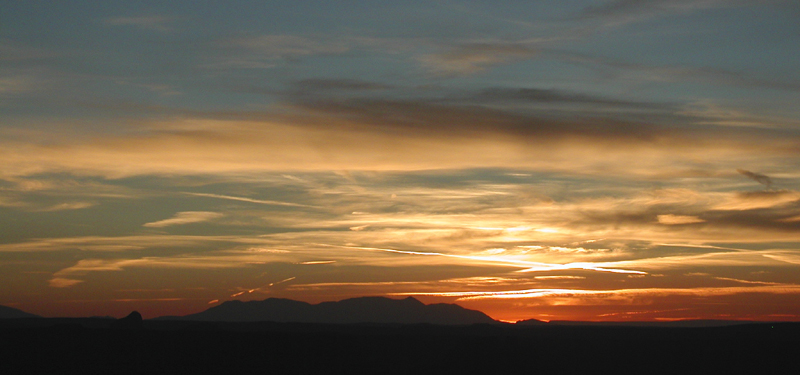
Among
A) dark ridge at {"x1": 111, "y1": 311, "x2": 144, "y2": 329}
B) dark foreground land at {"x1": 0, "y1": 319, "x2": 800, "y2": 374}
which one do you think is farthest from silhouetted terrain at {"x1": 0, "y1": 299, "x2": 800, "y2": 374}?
dark ridge at {"x1": 111, "y1": 311, "x2": 144, "y2": 329}

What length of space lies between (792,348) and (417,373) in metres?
40.6

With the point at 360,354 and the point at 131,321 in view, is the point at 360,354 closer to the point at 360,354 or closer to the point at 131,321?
the point at 360,354

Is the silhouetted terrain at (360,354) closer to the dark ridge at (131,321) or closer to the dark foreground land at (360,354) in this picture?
the dark foreground land at (360,354)

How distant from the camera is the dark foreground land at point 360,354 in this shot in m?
60.0

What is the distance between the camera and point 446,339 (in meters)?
76.8

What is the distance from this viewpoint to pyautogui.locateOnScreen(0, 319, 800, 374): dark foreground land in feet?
197

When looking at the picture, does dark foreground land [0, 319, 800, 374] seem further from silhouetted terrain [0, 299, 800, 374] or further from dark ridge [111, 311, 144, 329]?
dark ridge [111, 311, 144, 329]

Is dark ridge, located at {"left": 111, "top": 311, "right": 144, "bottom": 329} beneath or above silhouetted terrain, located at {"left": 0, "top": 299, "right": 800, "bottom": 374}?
above

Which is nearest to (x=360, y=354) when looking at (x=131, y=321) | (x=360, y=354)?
(x=360, y=354)

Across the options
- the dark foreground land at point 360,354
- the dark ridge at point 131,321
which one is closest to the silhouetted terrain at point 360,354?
the dark foreground land at point 360,354

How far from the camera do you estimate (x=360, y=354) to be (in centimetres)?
6800

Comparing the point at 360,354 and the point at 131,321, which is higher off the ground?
the point at 131,321

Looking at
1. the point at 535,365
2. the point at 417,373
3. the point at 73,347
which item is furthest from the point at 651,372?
the point at 73,347

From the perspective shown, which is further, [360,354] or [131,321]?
[131,321]
